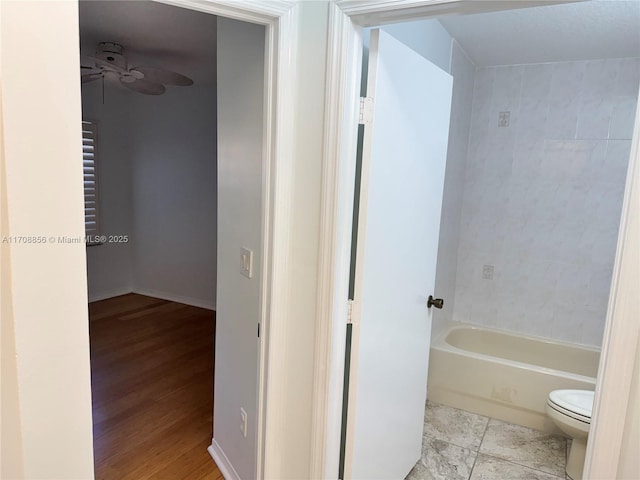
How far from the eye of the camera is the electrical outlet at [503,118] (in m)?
3.32

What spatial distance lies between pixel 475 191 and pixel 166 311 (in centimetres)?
344

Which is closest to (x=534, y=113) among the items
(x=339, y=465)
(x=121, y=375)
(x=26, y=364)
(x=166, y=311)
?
(x=339, y=465)

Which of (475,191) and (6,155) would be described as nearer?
(6,155)

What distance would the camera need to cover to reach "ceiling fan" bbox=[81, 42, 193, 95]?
2.93m

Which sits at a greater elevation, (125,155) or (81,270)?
(125,155)

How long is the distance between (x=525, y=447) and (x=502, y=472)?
1.08 feet

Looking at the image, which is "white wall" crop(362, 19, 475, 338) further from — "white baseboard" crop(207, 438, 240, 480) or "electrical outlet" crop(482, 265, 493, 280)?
"white baseboard" crop(207, 438, 240, 480)

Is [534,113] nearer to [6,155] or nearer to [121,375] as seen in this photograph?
[6,155]

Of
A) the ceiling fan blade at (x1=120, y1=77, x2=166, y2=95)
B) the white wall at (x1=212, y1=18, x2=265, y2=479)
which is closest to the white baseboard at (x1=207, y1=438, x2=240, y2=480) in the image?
the white wall at (x1=212, y1=18, x2=265, y2=479)

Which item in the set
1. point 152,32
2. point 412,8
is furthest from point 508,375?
point 152,32

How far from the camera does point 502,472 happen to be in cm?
237

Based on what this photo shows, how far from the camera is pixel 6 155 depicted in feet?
3.01

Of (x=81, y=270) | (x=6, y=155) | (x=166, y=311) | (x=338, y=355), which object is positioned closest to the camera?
(x=6, y=155)

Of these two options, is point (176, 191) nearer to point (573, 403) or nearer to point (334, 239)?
point (334, 239)
